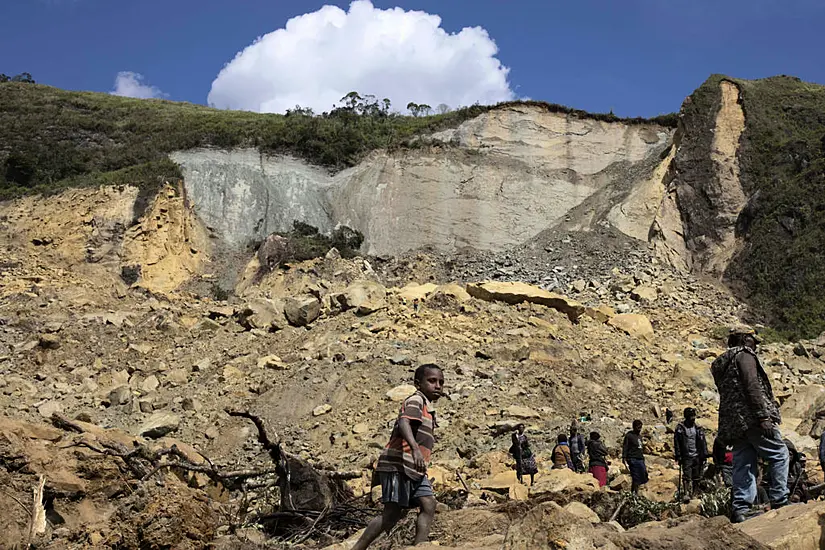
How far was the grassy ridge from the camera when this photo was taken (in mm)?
19562

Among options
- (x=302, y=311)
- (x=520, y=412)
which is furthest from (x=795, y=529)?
(x=302, y=311)

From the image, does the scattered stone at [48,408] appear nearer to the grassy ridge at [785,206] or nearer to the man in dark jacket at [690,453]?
the man in dark jacket at [690,453]

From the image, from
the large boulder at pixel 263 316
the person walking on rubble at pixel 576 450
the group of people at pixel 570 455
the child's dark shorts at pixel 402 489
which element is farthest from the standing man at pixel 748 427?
the large boulder at pixel 263 316

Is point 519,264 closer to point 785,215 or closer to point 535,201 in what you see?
point 535,201

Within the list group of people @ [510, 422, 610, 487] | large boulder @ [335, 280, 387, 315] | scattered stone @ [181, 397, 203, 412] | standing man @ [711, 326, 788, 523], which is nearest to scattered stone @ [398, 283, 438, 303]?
large boulder @ [335, 280, 387, 315]

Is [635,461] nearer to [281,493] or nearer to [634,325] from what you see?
[281,493]

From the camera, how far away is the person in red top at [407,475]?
4160 millimetres

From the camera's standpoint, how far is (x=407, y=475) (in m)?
4.16

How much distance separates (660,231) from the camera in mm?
23375

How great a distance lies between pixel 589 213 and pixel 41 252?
56.9ft

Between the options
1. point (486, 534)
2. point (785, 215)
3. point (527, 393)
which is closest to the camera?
point (486, 534)

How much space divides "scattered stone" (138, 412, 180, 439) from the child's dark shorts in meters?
8.28

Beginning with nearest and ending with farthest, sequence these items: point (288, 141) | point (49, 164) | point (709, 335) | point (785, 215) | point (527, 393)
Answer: point (527, 393) → point (709, 335) → point (785, 215) → point (49, 164) → point (288, 141)

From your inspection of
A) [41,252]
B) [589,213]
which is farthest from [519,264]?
[41,252]
